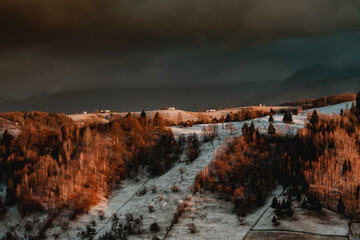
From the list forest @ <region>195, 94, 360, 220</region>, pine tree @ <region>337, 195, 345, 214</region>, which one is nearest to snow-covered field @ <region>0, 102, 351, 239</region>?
pine tree @ <region>337, 195, 345, 214</region>

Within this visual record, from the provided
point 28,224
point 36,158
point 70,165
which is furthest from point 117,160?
point 28,224

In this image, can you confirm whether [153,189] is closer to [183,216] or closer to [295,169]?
[183,216]

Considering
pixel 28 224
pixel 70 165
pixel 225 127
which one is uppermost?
pixel 225 127

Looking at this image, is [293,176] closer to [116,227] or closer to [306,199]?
[306,199]

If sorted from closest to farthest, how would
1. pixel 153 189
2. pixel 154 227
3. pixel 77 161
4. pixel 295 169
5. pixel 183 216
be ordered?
pixel 154 227
pixel 183 216
pixel 295 169
pixel 153 189
pixel 77 161

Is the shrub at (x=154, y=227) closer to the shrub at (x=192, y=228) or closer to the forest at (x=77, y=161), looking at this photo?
the shrub at (x=192, y=228)

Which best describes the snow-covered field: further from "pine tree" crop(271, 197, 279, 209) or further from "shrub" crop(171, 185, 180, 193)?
"pine tree" crop(271, 197, 279, 209)

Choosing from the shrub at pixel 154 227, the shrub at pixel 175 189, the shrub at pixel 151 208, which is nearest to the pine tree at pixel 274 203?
the shrub at pixel 154 227

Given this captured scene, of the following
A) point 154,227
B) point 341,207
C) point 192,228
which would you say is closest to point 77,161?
point 154,227
